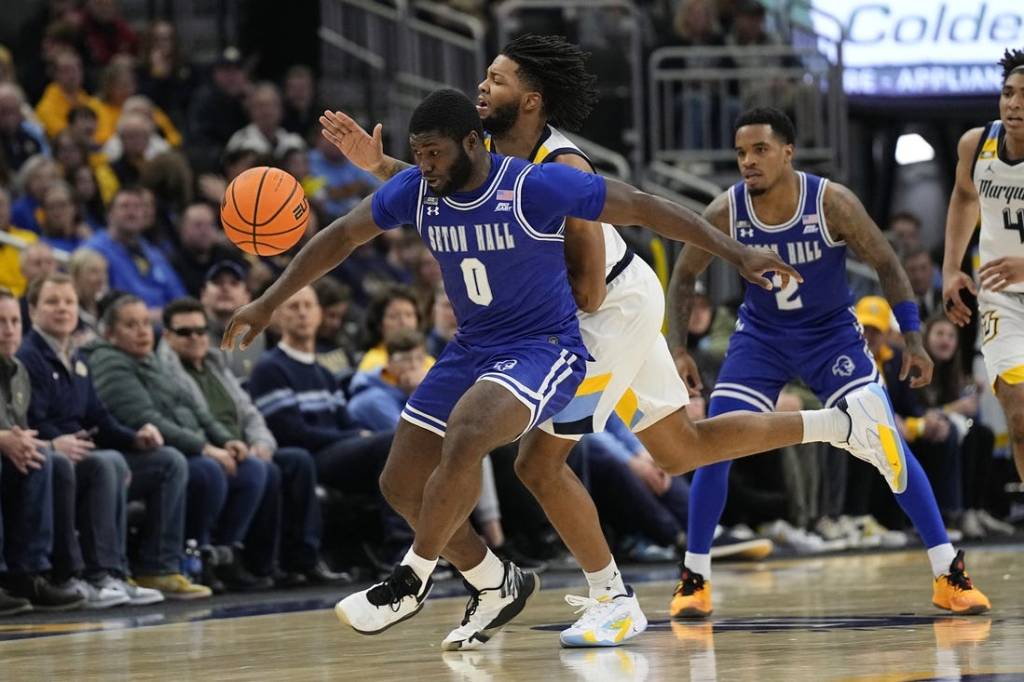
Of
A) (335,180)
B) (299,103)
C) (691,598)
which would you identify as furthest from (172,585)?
(299,103)

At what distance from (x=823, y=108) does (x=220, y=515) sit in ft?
26.6

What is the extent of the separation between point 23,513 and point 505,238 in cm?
359

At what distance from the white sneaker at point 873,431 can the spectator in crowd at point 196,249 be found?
548 centimetres

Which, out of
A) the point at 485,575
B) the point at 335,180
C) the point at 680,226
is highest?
the point at 680,226

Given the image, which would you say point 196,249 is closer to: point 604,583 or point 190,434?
point 190,434

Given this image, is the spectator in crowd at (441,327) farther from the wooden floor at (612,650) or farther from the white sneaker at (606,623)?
the white sneaker at (606,623)

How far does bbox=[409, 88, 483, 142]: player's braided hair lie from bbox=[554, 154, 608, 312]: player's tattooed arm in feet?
1.64

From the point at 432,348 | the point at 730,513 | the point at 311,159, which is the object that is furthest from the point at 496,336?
the point at 311,159

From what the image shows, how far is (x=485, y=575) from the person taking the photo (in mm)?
6254

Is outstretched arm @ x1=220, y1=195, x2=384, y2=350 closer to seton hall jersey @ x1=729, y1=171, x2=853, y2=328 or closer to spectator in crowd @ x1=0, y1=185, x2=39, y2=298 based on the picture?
seton hall jersey @ x1=729, y1=171, x2=853, y2=328

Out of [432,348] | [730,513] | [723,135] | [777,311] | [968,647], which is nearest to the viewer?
[968,647]

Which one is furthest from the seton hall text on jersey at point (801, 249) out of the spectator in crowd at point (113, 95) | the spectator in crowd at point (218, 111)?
the spectator in crowd at point (218, 111)

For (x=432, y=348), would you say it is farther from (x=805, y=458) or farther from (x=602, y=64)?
(x=602, y=64)

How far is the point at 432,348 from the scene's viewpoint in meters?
11.2
